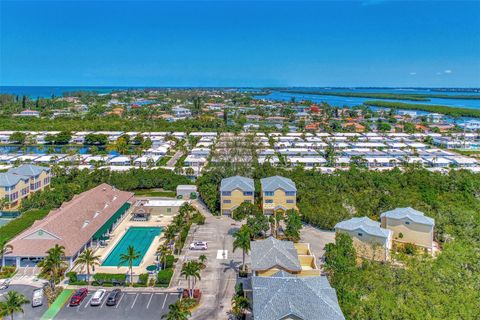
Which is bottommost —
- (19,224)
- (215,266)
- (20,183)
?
(215,266)

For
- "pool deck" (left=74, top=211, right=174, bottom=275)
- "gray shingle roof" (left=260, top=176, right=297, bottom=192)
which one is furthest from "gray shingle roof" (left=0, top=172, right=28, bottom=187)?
"gray shingle roof" (left=260, top=176, right=297, bottom=192)

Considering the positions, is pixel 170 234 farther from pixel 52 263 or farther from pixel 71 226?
pixel 52 263

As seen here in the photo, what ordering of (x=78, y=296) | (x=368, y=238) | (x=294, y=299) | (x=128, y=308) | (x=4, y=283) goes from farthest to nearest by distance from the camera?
(x=368, y=238) → (x=4, y=283) → (x=78, y=296) → (x=128, y=308) → (x=294, y=299)

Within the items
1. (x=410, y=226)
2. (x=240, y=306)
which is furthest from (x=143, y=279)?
(x=410, y=226)

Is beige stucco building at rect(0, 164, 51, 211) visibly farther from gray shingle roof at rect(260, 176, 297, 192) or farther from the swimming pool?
gray shingle roof at rect(260, 176, 297, 192)

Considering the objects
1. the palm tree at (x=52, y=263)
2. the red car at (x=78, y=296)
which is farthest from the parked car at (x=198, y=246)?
the palm tree at (x=52, y=263)

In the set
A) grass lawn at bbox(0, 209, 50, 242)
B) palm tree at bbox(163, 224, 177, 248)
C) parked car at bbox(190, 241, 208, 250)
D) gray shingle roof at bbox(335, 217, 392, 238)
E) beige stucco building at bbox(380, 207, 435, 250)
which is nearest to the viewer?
gray shingle roof at bbox(335, 217, 392, 238)

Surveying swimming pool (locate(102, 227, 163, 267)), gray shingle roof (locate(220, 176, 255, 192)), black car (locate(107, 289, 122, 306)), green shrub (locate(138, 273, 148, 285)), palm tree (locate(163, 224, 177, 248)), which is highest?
gray shingle roof (locate(220, 176, 255, 192))
